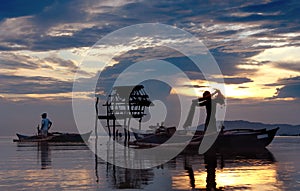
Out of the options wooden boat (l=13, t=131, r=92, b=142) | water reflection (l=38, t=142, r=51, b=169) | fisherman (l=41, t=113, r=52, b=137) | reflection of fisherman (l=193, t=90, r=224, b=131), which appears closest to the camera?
water reflection (l=38, t=142, r=51, b=169)

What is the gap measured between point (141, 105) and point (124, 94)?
2196 millimetres

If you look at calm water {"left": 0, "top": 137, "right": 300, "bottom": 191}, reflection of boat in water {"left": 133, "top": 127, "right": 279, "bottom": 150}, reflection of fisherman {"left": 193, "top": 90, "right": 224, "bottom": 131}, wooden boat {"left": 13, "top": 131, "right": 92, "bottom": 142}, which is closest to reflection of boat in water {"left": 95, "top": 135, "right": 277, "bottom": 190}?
calm water {"left": 0, "top": 137, "right": 300, "bottom": 191}

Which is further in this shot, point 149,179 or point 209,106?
point 209,106

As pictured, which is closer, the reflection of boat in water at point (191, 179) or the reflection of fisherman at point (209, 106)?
the reflection of boat in water at point (191, 179)

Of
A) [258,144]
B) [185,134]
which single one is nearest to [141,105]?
[185,134]

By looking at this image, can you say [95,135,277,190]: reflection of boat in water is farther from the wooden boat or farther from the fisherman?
the wooden boat

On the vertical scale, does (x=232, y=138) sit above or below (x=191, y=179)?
above

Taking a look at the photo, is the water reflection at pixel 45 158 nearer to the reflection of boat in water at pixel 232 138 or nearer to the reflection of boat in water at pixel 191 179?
the reflection of boat in water at pixel 191 179

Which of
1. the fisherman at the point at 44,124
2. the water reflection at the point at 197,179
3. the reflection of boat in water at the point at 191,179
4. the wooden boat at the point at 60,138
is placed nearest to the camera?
the water reflection at the point at 197,179

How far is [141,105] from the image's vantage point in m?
51.0

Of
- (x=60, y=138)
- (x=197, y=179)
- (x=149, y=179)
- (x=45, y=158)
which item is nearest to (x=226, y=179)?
(x=197, y=179)

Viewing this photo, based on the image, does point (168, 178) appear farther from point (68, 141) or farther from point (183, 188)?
point (68, 141)

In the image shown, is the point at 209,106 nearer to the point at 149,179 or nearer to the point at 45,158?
the point at 45,158

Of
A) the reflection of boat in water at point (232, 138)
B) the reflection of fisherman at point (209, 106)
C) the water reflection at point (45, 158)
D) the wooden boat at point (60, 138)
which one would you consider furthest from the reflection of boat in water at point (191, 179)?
the wooden boat at point (60, 138)
